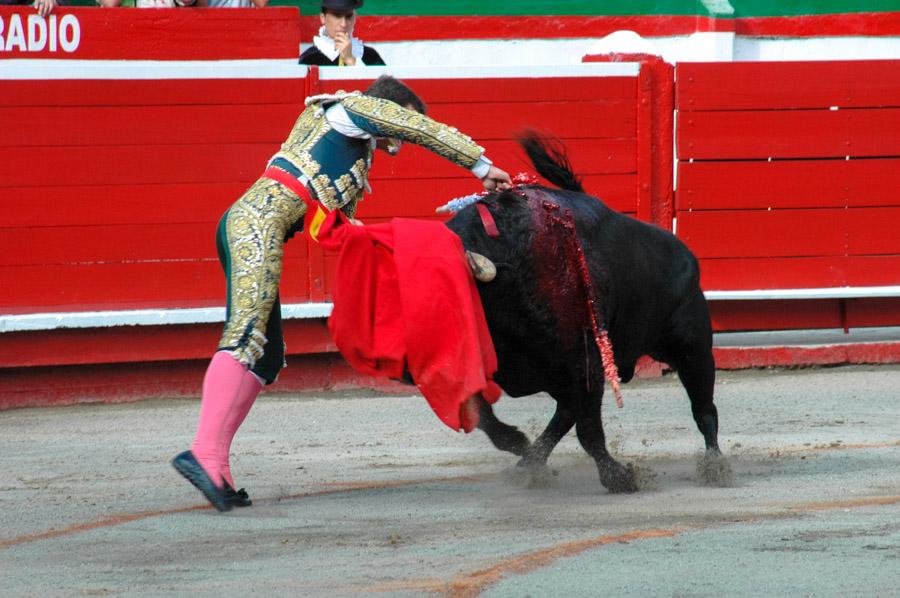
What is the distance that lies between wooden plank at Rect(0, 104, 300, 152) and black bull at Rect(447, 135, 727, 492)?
2089 mm


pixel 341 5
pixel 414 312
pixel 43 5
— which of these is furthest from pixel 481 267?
pixel 43 5

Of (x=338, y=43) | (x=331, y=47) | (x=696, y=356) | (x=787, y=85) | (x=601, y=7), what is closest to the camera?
(x=696, y=356)

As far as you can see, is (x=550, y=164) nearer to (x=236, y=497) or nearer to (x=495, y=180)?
(x=495, y=180)

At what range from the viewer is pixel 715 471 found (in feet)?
13.4

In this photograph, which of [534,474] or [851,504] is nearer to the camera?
[851,504]

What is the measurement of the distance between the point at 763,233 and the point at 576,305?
3.01 metres

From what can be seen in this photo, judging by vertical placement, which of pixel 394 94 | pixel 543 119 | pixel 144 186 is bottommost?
pixel 144 186

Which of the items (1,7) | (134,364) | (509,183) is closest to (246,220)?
(509,183)

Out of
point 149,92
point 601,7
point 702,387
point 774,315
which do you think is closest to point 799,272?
point 774,315

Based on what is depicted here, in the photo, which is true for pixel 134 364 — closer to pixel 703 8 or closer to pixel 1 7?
pixel 1 7

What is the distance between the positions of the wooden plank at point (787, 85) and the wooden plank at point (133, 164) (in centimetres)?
191

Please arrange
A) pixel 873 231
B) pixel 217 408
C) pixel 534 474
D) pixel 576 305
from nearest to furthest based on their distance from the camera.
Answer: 1. pixel 217 408
2. pixel 576 305
3. pixel 534 474
4. pixel 873 231

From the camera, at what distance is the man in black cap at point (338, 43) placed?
6.05 metres

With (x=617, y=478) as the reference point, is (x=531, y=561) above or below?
above
